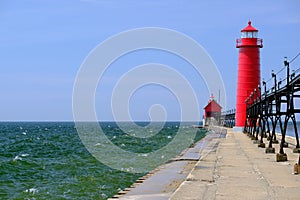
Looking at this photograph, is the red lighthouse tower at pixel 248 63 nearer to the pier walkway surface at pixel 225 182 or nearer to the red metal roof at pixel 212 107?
the pier walkway surface at pixel 225 182

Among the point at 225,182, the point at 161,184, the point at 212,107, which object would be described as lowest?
the point at 161,184

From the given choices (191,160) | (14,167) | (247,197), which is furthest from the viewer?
(14,167)

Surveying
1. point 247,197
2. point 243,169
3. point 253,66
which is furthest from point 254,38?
point 247,197

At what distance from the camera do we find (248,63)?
4016cm

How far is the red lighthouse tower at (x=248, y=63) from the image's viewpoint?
40094 mm

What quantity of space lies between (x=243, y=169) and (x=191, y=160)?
5.23 m

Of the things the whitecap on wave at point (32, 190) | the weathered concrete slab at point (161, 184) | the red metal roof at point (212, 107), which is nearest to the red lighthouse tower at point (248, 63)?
the weathered concrete slab at point (161, 184)

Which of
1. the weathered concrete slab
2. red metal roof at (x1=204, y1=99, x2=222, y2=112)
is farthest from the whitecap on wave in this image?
red metal roof at (x1=204, y1=99, x2=222, y2=112)

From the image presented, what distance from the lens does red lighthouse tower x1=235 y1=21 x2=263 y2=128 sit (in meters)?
40.1

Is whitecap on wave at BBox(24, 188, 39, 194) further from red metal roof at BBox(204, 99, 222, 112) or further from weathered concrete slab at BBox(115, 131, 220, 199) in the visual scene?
red metal roof at BBox(204, 99, 222, 112)

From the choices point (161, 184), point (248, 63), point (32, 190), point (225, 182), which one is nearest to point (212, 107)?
point (248, 63)

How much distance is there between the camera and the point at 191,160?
17.5m

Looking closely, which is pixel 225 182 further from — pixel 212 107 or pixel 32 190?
pixel 212 107

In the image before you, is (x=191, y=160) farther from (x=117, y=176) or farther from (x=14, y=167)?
(x=14, y=167)
